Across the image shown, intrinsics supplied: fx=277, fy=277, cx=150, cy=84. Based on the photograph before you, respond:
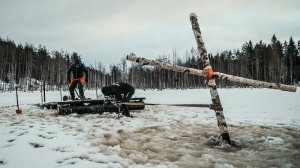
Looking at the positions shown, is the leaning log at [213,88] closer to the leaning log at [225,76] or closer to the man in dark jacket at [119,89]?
the leaning log at [225,76]

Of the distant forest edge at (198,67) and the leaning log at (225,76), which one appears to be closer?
the leaning log at (225,76)

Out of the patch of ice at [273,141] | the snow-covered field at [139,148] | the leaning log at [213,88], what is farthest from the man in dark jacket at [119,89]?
the patch of ice at [273,141]

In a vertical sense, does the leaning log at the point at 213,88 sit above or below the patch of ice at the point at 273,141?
above

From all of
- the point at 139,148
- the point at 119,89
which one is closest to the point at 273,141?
the point at 139,148

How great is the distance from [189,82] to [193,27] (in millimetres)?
66198

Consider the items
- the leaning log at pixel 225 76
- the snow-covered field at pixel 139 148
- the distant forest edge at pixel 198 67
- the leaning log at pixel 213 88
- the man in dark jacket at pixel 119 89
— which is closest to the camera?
the snow-covered field at pixel 139 148

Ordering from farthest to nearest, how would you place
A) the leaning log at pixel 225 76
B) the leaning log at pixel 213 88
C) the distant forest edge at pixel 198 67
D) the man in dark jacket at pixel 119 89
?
the distant forest edge at pixel 198 67 < the man in dark jacket at pixel 119 89 < the leaning log at pixel 213 88 < the leaning log at pixel 225 76

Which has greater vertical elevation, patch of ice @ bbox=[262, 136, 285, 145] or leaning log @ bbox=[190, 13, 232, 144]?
leaning log @ bbox=[190, 13, 232, 144]

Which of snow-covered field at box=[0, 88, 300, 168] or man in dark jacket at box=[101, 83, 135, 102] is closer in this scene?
snow-covered field at box=[0, 88, 300, 168]

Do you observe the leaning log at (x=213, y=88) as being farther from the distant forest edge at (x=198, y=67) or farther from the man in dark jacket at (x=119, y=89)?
the distant forest edge at (x=198, y=67)

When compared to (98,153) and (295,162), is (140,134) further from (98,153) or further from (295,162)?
(295,162)

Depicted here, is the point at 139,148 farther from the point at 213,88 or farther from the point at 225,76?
the point at 225,76

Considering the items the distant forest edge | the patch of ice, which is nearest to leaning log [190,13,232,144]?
the patch of ice

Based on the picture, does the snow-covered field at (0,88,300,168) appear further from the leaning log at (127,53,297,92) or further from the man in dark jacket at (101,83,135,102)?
the man in dark jacket at (101,83,135,102)
